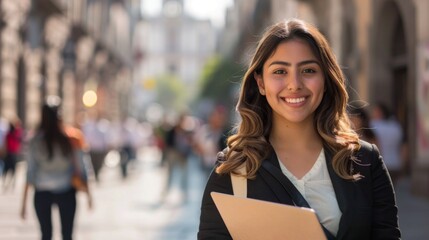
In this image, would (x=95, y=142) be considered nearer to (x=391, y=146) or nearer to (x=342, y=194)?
(x=391, y=146)

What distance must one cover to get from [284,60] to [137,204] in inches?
521

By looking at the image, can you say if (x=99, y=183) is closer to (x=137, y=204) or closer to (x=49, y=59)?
(x=137, y=204)

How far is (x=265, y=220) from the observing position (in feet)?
8.93

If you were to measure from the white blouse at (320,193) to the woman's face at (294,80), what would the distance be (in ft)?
0.57

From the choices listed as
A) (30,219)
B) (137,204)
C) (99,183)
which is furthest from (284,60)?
(99,183)

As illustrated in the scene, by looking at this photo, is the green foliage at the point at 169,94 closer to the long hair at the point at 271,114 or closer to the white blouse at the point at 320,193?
the long hair at the point at 271,114

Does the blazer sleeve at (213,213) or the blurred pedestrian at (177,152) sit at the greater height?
the blazer sleeve at (213,213)

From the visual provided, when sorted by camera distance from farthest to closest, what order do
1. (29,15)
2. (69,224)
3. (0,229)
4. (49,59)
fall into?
(49,59)
(29,15)
(0,229)
(69,224)

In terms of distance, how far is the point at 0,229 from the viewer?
1144cm

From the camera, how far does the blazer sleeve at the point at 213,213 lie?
284 centimetres

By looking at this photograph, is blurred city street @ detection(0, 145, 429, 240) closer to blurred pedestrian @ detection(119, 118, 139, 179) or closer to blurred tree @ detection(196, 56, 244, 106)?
blurred pedestrian @ detection(119, 118, 139, 179)

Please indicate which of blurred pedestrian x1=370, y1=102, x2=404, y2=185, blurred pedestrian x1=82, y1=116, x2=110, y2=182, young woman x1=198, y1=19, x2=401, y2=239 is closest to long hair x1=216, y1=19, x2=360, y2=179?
young woman x1=198, y1=19, x2=401, y2=239

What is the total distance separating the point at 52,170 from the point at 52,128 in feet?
1.10

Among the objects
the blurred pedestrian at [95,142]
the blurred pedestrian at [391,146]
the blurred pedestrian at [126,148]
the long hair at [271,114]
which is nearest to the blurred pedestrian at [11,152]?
the blurred pedestrian at [95,142]
